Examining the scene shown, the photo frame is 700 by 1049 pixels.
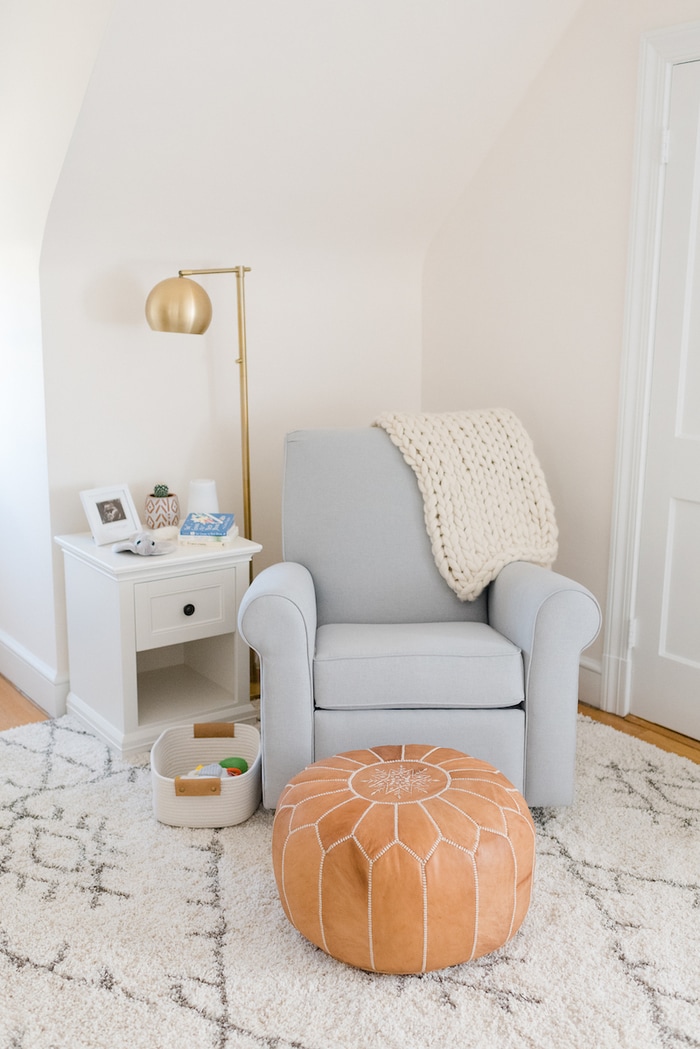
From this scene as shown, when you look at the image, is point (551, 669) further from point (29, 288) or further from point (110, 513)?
point (29, 288)

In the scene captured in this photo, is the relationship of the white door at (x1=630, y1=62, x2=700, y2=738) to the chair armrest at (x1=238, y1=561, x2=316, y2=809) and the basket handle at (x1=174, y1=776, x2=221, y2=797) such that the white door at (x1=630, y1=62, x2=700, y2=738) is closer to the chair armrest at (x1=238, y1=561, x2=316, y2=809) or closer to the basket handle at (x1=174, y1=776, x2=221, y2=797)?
the chair armrest at (x1=238, y1=561, x2=316, y2=809)

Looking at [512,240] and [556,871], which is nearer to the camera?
[556,871]

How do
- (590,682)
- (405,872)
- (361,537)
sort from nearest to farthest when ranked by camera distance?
(405,872), (361,537), (590,682)

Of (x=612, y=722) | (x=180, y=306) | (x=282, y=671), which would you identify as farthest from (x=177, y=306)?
(x=612, y=722)

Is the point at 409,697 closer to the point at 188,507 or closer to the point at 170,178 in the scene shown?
the point at 188,507

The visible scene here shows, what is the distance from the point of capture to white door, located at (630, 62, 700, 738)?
2.54 meters

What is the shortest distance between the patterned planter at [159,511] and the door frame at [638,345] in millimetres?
1354

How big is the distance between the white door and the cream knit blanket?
0.36 meters

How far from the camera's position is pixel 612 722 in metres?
2.87

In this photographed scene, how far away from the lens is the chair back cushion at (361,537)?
254cm

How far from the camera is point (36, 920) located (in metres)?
1.85

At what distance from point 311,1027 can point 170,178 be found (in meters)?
2.15

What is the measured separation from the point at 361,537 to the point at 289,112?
121 cm

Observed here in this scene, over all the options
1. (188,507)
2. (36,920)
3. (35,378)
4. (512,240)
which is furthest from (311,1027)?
(512,240)
